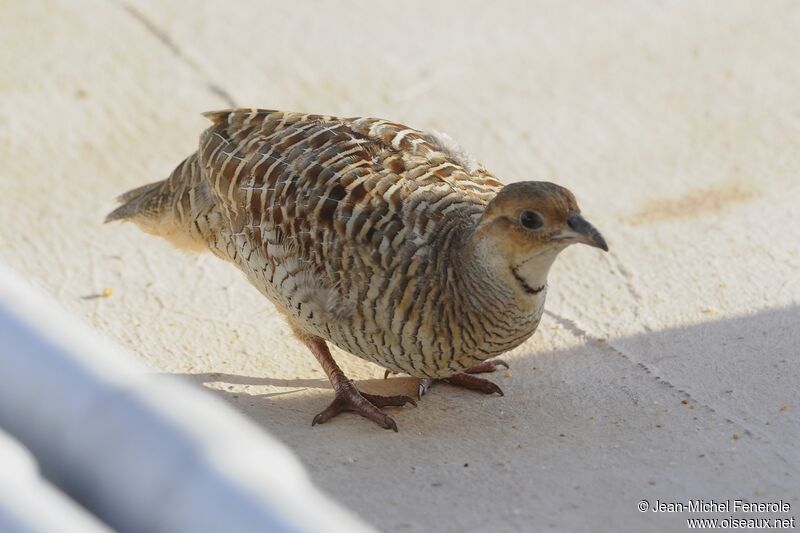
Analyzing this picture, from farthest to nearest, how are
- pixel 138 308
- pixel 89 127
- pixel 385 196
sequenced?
1. pixel 89 127
2. pixel 138 308
3. pixel 385 196

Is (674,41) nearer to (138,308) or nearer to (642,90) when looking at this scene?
(642,90)

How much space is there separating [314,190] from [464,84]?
2.50 meters

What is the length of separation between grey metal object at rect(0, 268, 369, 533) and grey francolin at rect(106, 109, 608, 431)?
1990 mm

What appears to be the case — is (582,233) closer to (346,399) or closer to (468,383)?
(468,383)

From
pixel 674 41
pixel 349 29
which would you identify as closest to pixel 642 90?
pixel 674 41

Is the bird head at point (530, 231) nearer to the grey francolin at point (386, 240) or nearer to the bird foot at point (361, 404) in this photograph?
the grey francolin at point (386, 240)

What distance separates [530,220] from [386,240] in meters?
0.46

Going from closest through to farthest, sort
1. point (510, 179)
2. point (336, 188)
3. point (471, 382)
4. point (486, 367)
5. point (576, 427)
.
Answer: point (336, 188) < point (576, 427) < point (471, 382) < point (486, 367) < point (510, 179)

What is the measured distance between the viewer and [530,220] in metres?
3.21

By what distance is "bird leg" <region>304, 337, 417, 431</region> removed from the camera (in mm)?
3689

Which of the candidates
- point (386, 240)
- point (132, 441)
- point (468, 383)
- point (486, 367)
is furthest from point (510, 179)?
point (132, 441)

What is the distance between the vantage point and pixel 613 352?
4.07 metres

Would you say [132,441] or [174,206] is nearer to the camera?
[132,441]

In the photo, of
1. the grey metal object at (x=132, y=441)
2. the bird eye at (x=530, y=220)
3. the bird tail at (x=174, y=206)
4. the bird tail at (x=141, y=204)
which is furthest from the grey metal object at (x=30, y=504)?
the bird tail at (x=141, y=204)
